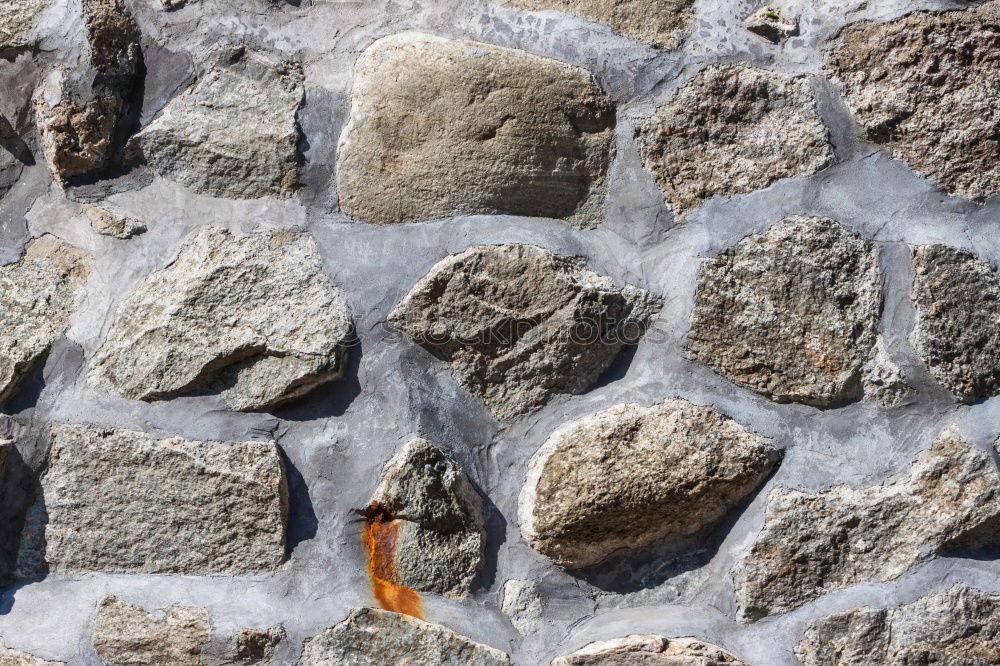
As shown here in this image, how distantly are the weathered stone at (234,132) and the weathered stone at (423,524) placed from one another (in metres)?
0.38

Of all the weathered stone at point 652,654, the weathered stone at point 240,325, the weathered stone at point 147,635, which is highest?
the weathered stone at point 240,325

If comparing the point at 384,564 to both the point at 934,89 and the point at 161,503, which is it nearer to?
the point at 161,503

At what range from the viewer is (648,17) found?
109 centimetres

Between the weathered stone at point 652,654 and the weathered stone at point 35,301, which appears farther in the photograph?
the weathered stone at point 35,301

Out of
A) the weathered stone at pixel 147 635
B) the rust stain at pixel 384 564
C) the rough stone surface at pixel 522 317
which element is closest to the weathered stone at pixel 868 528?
the rough stone surface at pixel 522 317

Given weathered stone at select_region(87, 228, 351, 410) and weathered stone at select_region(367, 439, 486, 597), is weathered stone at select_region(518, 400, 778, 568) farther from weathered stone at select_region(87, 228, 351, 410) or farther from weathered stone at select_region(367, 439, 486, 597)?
weathered stone at select_region(87, 228, 351, 410)

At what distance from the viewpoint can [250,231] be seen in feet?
3.62

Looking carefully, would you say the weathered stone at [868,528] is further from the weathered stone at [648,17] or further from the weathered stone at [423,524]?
the weathered stone at [648,17]

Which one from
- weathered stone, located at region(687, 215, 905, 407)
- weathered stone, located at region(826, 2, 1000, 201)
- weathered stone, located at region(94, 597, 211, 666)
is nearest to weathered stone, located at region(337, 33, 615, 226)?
weathered stone, located at region(687, 215, 905, 407)

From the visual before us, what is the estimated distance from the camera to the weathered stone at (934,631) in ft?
3.34

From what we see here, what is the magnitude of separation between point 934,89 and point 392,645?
0.91 m

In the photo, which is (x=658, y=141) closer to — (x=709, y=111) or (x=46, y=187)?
(x=709, y=111)

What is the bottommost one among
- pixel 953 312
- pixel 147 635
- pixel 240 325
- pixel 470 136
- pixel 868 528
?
pixel 147 635

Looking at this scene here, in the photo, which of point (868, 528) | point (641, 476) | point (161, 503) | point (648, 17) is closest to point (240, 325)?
point (161, 503)
